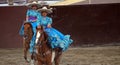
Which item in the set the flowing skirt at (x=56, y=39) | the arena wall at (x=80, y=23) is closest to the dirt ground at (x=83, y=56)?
the arena wall at (x=80, y=23)

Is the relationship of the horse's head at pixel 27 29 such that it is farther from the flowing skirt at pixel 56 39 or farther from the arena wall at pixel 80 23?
the arena wall at pixel 80 23

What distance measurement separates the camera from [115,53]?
1209 cm

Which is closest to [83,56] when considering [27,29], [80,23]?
[80,23]

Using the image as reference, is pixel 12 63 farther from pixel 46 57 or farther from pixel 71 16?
pixel 46 57

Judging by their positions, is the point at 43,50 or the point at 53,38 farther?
the point at 53,38

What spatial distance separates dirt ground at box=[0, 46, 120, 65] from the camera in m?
10.7

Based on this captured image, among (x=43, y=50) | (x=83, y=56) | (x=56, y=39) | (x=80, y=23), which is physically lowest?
(x=83, y=56)

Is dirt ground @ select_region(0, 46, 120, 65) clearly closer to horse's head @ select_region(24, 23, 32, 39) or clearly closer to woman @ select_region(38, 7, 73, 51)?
horse's head @ select_region(24, 23, 32, 39)

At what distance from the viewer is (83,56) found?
11.8 meters

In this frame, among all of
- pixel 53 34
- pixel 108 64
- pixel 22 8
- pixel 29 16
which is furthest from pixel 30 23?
pixel 22 8

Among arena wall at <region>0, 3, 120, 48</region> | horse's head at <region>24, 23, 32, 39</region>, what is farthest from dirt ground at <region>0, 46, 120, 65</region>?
horse's head at <region>24, 23, 32, 39</region>

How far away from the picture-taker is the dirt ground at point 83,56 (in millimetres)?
10689

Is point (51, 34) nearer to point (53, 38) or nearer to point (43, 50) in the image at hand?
point (53, 38)

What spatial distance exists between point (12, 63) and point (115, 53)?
10.2 feet
